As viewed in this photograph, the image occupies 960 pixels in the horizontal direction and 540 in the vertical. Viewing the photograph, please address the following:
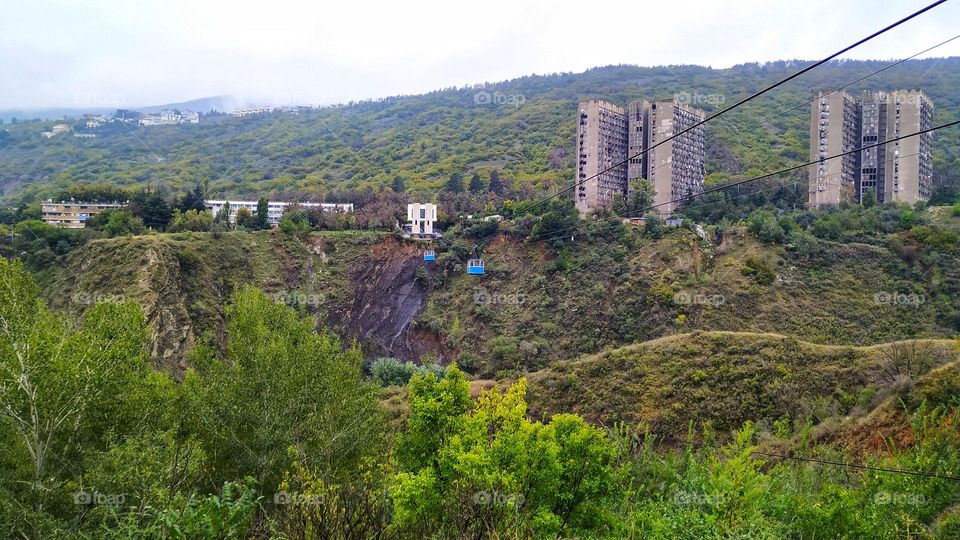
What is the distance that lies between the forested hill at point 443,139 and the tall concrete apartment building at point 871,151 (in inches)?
152

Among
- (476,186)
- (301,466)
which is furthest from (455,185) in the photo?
(301,466)

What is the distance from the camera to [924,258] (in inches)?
1065

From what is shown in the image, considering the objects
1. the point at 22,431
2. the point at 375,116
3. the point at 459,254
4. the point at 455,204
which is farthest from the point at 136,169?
the point at 22,431

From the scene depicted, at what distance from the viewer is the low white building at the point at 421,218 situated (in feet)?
135

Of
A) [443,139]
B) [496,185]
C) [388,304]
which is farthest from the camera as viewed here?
[443,139]

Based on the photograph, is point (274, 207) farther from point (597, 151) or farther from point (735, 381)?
point (735, 381)

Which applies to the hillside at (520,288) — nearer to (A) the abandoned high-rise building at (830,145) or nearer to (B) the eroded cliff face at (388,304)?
(B) the eroded cliff face at (388,304)

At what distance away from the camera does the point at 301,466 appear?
9992 mm

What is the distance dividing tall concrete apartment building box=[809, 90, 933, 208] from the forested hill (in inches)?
152

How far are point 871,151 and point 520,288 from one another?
30.7 meters

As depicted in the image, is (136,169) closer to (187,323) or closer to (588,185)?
(187,323)

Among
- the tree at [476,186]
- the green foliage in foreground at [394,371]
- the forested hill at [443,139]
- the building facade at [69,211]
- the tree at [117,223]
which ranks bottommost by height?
the green foliage in foreground at [394,371]

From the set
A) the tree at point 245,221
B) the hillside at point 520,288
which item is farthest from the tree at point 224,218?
the hillside at point 520,288

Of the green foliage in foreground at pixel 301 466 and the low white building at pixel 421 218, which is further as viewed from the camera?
the low white building at pixel 421 218
